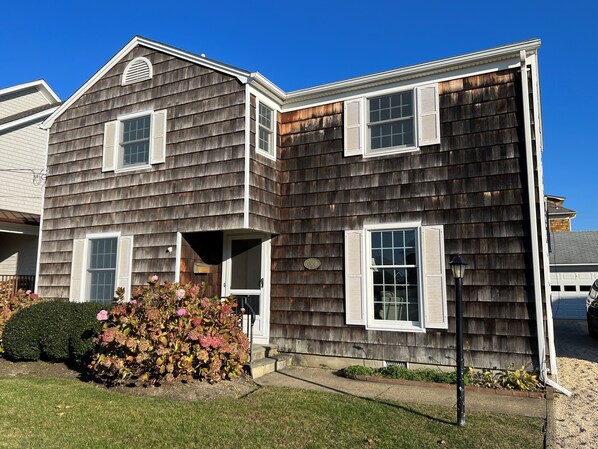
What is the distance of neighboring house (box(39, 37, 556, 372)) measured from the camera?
726cm

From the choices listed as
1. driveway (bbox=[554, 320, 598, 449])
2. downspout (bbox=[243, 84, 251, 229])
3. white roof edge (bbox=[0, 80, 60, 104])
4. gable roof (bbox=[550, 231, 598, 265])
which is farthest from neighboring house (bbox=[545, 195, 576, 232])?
white roof edge (bbox=[0, 80, 60, 104])

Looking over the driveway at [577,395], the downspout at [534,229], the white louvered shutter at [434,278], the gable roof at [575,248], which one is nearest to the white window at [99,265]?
the white louvered shutter at [434,278]

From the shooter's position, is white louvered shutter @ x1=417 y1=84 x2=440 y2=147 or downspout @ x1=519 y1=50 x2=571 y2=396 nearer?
downspout @ x1=519 y1=50 x2=571 y2=396

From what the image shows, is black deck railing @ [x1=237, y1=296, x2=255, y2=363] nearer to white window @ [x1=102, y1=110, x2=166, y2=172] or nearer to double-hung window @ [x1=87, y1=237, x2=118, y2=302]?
double-hung window @ [x1=87, y1=237, x2=118, y2=302]

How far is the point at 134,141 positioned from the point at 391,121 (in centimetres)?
538

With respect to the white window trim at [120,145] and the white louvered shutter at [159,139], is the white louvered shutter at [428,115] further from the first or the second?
the white window trim at [120,145]

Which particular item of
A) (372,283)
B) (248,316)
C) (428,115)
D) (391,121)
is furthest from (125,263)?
(428,115)

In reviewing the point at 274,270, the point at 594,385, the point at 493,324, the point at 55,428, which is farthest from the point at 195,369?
the point at 594,385

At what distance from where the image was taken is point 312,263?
868 cm

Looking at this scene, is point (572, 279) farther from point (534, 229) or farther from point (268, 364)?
point (268, 364)

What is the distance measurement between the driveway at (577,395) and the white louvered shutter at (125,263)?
7.74 meters

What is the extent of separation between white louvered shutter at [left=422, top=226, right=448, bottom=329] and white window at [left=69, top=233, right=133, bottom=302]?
5.87m

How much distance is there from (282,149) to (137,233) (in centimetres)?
343

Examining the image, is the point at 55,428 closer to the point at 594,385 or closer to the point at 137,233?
the point at 137,233
